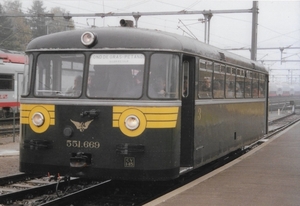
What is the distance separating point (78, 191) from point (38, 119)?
1.60 metres

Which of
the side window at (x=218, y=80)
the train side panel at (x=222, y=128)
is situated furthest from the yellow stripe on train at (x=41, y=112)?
the side window at (x=218, y=80)

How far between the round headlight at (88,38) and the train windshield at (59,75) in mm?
234

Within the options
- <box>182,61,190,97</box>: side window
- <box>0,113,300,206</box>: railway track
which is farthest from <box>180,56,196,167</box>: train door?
<box>0,113,300,206</box>: railway track

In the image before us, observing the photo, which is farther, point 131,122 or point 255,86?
point 255,86

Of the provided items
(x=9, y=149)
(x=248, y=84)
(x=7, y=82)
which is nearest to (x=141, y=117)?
(x=248, y=84)

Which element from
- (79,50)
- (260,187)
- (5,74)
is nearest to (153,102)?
(79,50)

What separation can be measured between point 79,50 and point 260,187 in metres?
3.87

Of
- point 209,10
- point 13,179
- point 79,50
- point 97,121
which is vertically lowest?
point 13,179

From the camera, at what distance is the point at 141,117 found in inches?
322

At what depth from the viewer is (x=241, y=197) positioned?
320 inches

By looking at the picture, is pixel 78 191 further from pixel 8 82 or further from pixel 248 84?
pixel 8 82

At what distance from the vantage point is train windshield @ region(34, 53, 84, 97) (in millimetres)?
8617

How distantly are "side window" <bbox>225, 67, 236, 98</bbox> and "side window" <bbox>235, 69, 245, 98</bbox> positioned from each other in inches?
15.0

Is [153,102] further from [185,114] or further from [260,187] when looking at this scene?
[260,187]
